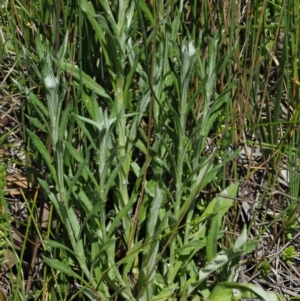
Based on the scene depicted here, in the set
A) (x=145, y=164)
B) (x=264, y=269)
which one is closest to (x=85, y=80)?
(x=145, y=164)

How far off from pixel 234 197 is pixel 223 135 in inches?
8.1

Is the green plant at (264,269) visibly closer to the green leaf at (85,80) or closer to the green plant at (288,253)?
the green plant at (288,253)

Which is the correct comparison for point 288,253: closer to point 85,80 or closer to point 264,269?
point 264,269

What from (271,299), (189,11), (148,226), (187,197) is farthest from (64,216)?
(189,11)

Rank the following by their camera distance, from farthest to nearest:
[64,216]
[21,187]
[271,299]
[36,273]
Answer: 1. [21,187]
2. [36,273]
3. [271,299]
4. [64,216]

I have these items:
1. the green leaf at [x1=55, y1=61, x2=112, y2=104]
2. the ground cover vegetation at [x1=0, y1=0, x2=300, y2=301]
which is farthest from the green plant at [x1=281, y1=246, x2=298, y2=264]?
the green leaf at [x1=55, y1=61, x2=112, y2=104]

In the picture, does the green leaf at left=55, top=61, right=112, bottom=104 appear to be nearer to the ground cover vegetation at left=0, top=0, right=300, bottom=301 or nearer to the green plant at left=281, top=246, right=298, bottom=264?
the ground cover vegetation at left=0, top=0, right=300, bottom=301

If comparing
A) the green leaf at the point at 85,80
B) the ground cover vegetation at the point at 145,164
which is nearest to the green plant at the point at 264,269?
the ground cover vegetation at the point at 145,164

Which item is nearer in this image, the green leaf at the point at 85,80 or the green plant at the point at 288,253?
the green leaf at the point at 85,80

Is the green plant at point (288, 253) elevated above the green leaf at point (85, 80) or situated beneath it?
situated beneath

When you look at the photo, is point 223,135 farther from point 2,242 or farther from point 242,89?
point 2,242

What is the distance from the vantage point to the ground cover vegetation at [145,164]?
1.77 m

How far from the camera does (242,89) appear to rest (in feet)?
7.00

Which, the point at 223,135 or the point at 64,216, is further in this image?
the point at 223,135
